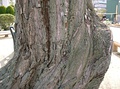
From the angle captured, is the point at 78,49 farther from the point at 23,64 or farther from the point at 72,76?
the point at 23,64

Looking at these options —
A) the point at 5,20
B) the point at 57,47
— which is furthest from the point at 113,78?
the point at 5,20

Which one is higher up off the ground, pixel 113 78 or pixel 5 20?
pixel 5 20

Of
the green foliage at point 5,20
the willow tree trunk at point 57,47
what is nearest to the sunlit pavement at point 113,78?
the willow tree trunk at point 57,47

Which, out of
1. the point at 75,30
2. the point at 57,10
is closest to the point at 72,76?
the point at 75,30

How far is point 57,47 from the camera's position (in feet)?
5.91

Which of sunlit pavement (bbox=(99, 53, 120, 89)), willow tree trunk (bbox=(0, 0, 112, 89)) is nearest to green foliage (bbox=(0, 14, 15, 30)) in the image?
sunlit pavement (bbox=(99, 53, 120, 89))

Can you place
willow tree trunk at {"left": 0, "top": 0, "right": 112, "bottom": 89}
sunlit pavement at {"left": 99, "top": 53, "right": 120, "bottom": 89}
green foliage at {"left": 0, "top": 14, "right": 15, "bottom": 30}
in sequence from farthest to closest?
green foliage at {"left": 0, "top": 14, "right": 15, "bottom": 30} < sunlit pavement at {"left": 99, "top": 53, "right": 120, "bottom": 89} < willow tree trunk at {"left": 0, "top": 0, "right": 112, "bottom": 89}

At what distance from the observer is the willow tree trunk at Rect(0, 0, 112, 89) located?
1.75 m

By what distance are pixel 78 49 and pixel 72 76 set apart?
236 millimetres

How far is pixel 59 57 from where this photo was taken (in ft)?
6.01

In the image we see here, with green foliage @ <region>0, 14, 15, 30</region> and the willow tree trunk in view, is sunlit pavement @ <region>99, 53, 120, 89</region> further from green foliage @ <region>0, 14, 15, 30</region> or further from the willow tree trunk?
green foliage @ <region>0, 14, 15, 30</region>

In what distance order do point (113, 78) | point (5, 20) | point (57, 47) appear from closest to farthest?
point (57, 47), point (113, 78), point (5, 20)

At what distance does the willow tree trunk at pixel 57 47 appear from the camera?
5.74ft

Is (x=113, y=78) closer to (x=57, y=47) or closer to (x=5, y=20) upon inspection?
(x=57, y=47)
